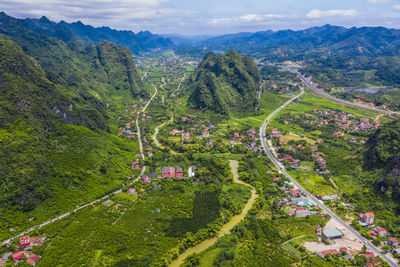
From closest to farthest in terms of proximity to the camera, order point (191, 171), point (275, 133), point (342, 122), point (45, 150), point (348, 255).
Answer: point (348, 255) < point (45, 150) < point (191, 171) < point (275, 133) < point (342, 122)

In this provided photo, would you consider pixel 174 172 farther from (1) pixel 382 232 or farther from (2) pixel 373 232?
(1) pixel 382 232

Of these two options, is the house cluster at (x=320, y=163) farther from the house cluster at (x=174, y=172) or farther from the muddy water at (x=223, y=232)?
the house cluster at (x=174, y=172)

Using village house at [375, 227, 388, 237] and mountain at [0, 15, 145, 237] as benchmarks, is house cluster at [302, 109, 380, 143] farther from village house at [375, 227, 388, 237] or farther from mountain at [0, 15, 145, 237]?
mountain at [0, 15, 145, 237]

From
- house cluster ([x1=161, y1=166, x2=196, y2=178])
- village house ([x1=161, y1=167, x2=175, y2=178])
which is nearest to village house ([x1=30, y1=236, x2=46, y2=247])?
house cluster ([x1=161, y1=166, x2=196, y2=178])

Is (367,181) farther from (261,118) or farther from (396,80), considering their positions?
(396,80)

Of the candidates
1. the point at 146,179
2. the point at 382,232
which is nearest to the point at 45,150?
the point at 146,179
